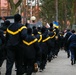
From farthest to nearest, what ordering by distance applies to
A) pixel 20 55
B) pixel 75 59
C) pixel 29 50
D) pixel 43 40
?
pixel 75 59 < pixel 43 40 < pixel 29 50 < pixel 20 55

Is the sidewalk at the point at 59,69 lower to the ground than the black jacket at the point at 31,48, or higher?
lower

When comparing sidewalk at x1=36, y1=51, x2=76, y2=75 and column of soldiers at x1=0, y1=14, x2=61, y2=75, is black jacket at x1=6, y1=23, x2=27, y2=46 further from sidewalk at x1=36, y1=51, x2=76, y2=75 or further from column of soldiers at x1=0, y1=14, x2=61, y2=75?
sidewalk at x1=36, y1=51, x2=76, y2=75

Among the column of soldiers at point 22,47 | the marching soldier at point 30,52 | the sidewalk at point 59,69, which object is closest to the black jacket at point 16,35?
the column of soldiers at point 22,47

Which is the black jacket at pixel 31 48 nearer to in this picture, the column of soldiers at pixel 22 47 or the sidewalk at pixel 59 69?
the column of soldiers at pixel 22 47

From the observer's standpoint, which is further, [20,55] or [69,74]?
[69,74]

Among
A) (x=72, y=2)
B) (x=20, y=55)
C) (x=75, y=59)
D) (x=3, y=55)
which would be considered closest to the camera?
(x=20, y=55)

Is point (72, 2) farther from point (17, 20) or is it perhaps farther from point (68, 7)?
point (17, 20)

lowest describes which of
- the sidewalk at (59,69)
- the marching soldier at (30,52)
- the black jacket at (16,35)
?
the sidewalk at (59,69)

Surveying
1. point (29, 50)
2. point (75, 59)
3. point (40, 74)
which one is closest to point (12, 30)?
point (29, 50)

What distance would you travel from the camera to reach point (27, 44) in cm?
1688

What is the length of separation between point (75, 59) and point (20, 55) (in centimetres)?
1031

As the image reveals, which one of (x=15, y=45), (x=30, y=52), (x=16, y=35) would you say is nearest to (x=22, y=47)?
(x=15, y=45)

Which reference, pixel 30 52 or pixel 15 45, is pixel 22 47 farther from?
pixel 30 52

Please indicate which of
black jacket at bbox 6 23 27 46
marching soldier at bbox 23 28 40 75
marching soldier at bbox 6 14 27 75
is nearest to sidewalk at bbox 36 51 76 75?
marching soldier at bbox 23 28 40 75
